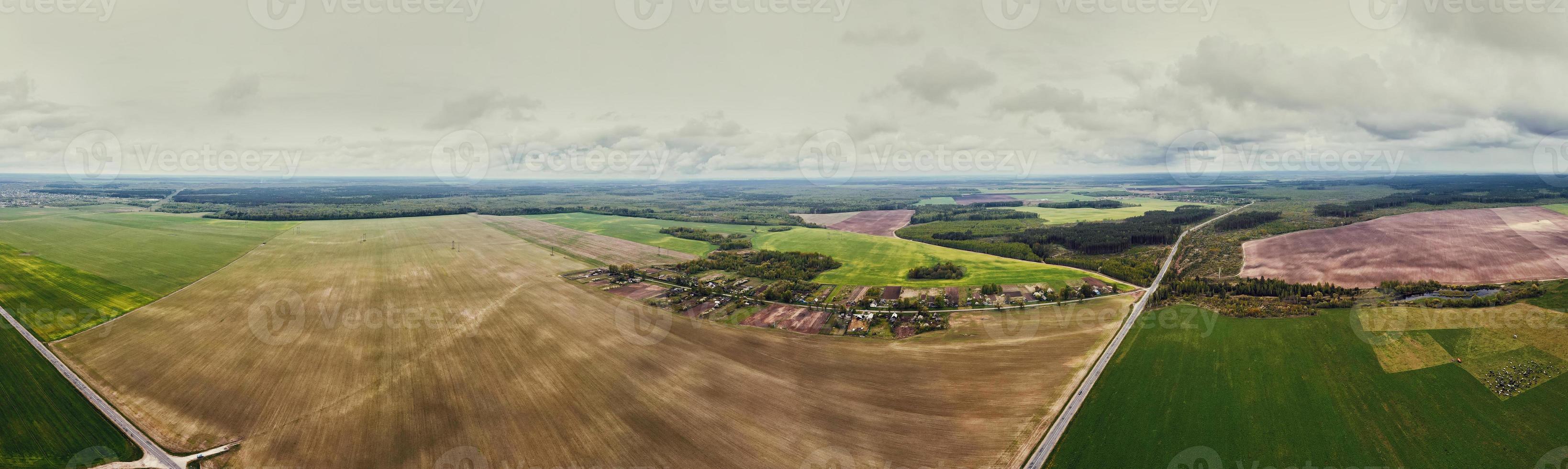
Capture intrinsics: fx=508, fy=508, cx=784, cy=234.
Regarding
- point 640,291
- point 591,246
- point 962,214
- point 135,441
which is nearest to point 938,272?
point 640,291

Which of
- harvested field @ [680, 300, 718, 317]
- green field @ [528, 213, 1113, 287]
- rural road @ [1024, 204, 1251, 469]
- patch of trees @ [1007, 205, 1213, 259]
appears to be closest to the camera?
rural road @ [1024, 204, 1251, 469]

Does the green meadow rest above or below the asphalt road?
above

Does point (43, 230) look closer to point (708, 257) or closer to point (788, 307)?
point (708, 257)

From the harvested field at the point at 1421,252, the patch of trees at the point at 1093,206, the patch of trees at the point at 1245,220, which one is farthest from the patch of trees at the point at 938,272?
the patch of trees at the point at 1093,206

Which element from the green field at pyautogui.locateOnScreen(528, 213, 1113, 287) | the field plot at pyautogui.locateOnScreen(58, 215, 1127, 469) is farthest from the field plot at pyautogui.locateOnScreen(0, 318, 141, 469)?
the green field at pyautogui.locateOnScreen(528, 213, 1113, 287)

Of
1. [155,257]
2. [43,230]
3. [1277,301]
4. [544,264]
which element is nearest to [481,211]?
[43,230]

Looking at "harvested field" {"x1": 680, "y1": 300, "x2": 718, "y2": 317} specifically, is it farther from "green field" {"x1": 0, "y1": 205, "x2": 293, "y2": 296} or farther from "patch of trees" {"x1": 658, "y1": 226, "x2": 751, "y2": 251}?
"green field" {"x1": 0, "y1": 205, "x2": 293, "y2": 296}
